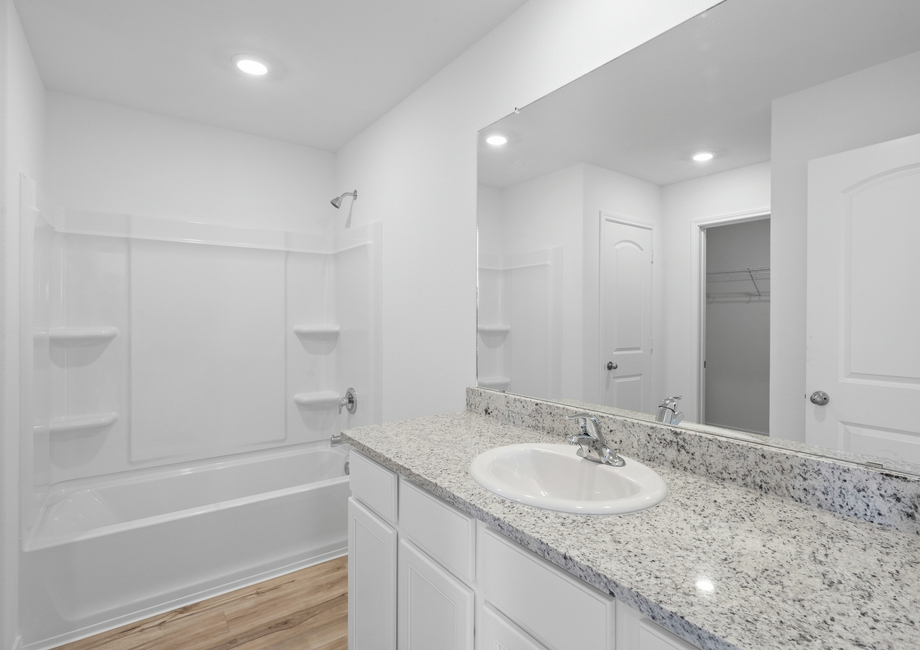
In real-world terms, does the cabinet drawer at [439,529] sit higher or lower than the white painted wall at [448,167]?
lower

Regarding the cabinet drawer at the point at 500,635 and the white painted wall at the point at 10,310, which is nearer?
the cabinet drawer at the point at 500,635

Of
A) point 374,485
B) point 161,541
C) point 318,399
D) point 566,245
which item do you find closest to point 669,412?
point 566,245

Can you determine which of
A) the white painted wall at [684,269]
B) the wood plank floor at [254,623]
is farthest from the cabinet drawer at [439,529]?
the wood plank floor at [254,623]

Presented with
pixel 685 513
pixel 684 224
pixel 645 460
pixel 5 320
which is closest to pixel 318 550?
pixel 5 320

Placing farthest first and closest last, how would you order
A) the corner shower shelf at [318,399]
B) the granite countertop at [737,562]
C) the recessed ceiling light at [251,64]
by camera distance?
the corner shower shelf at [318,399] < the recessed ceiling light at [251,64] < the granite countertop at [737,562]

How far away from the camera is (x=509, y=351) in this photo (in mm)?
1899

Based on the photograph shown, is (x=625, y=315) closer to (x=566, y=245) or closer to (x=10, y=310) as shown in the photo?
(x=566, y=245)

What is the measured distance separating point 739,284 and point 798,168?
294 mm

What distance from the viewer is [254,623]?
2.03 m

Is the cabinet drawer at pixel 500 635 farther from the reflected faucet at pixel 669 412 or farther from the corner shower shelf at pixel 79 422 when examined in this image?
the corner shower shelf at pixel 79 422

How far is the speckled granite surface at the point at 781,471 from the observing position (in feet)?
2.96

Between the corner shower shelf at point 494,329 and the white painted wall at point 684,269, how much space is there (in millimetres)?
663

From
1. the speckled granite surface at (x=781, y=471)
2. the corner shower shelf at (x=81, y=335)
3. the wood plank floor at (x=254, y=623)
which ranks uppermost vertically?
the corner shower shelf at (x=81, y=335)

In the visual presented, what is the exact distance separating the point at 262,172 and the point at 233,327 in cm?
106
